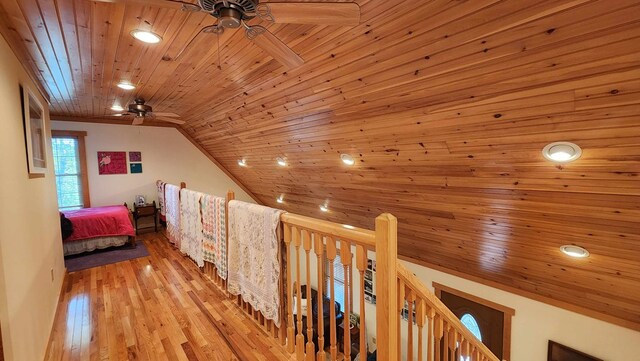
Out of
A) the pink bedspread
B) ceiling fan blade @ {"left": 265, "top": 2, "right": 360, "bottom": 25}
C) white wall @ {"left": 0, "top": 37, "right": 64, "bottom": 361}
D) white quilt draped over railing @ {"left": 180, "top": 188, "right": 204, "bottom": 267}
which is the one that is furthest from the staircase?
the pink bedspread

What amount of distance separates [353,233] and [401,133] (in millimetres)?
1625

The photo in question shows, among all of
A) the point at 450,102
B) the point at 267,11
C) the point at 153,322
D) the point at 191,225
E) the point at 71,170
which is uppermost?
the point at 267,11

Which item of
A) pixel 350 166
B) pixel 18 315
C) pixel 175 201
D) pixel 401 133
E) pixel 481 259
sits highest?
pixel 401 133

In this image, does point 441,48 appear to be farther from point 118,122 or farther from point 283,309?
point 118,122

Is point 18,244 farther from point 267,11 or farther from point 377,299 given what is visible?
point 377,299

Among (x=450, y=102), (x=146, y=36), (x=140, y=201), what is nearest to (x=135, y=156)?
(x=140, y=201)

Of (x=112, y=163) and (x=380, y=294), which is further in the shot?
(x=112, y=163)

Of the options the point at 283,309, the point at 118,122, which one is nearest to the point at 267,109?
the point at 283,309

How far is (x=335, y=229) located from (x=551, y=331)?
12.5 ft

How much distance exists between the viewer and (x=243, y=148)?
17.1ft

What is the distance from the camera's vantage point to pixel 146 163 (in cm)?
617

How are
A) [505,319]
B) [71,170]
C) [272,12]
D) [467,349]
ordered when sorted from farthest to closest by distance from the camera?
[71,170], [505,319], [467,349], [272,12]

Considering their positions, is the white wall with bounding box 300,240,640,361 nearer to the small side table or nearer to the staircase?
the staircase

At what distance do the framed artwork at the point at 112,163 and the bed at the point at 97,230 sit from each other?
107 centimetres
